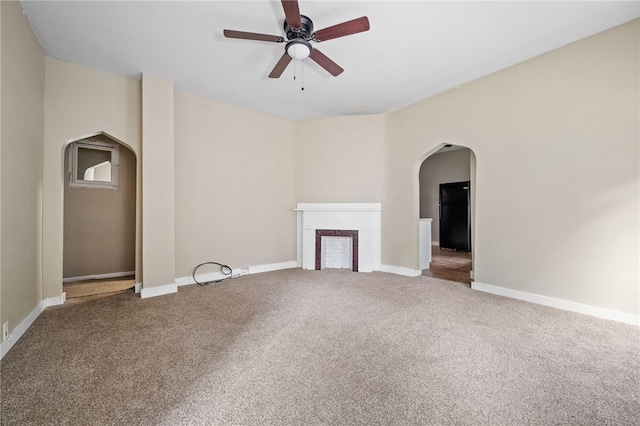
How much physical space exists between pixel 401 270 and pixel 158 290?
139 inches

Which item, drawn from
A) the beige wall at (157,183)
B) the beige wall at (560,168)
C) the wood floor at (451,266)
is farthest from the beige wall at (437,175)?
the beige wall at (157,183)

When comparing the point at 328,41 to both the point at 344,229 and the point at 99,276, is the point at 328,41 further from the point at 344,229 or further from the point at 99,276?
the point at 99,276

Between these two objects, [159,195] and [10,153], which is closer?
[10,153]

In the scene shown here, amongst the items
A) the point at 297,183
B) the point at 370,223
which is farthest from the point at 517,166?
the point at 297,183

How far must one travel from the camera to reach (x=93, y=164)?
172 inches

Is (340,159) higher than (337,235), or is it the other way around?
(340,159)

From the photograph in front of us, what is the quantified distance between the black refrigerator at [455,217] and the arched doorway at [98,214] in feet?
23.2

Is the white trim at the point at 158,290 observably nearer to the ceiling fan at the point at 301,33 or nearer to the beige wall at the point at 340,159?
the beige wall at the point at 340,159

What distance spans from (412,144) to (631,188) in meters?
2.48

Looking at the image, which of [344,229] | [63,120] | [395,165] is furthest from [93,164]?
[395,165]

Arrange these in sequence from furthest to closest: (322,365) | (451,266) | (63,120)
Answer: (451,266), (63,120), (322,365)

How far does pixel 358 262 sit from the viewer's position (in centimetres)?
466

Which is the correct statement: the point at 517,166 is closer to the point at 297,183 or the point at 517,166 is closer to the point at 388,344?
the point at 388,344

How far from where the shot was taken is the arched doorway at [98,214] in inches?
163
